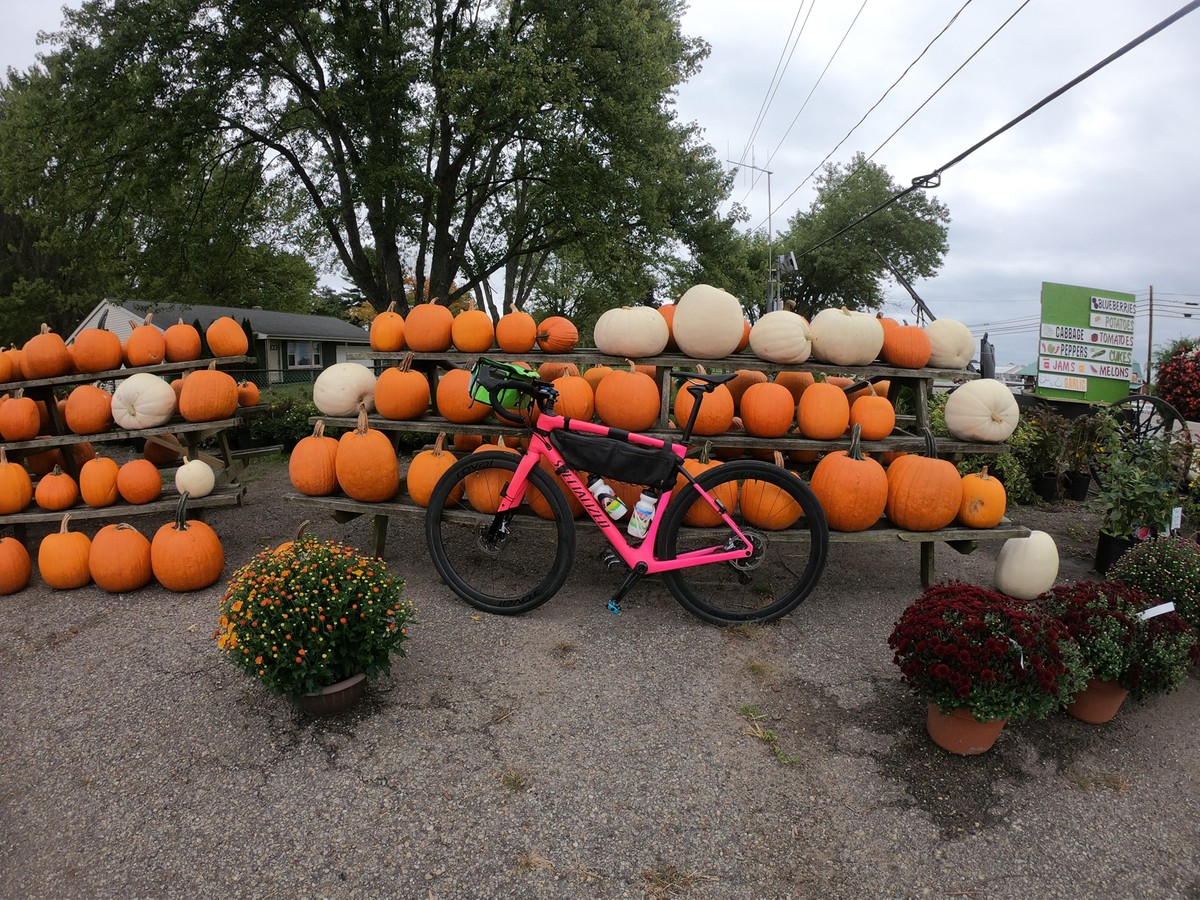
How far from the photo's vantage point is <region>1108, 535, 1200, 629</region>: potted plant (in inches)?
124

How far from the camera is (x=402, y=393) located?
14.5ft

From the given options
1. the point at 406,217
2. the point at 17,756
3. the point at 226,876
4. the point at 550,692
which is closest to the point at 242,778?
the point at 226,876

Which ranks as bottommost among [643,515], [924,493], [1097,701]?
[1097,701]

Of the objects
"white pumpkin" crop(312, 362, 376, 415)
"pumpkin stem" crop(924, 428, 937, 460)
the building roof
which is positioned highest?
the building roof

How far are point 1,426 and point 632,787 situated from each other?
5.79m

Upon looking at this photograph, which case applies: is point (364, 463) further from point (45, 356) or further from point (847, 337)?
point (847, 337)

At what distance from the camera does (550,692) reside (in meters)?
3.07

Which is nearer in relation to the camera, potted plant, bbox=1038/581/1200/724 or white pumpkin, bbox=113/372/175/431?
potted plant, bbox=1038/581/1200/724

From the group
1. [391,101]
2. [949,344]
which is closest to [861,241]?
[391,101]

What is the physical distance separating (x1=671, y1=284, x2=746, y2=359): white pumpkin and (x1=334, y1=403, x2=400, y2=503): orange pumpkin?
2.18 metres

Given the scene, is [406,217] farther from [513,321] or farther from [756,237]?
[756,237]

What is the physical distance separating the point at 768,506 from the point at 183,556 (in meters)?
3.85

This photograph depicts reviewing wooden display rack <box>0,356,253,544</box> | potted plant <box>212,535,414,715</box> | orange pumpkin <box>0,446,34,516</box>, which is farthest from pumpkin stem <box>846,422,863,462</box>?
orange pumpkin <box>0,446,34,516</box>

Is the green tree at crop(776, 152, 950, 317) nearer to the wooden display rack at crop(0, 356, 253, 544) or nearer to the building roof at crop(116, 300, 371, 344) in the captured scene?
the building roof at crop(116, 300, 371, 344)
